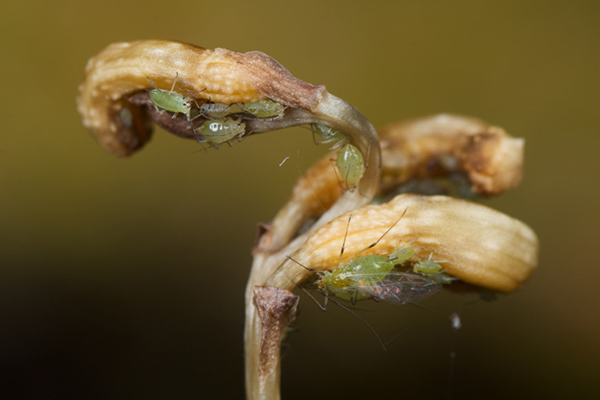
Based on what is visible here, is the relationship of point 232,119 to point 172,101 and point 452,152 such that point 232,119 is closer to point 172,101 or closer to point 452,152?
point 172,101

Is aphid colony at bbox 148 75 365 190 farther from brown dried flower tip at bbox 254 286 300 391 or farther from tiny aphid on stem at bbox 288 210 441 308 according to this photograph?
brown dried flower tip at bbox 254 286 300 391

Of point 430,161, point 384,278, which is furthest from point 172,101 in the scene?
point 430,161

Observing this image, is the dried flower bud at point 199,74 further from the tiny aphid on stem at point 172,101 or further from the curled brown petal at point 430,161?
the curled brown petal at point 430,161

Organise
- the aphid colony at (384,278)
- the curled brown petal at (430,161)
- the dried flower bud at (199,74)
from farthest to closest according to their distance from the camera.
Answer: the curled brown petal at (430,161) < the aphid colony at (384,278) < the dried flower bud at (199,74)

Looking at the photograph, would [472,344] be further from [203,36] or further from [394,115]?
[203,36]

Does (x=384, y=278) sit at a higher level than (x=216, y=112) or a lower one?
lower

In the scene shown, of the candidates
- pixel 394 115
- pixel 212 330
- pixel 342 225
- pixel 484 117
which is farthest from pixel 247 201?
pixel 342 225

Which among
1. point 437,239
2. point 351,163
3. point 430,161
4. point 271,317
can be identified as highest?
point 430,161

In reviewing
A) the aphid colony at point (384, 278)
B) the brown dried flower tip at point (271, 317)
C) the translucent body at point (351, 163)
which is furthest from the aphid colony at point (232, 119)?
the brown dried flower tip at point (271, 317)
